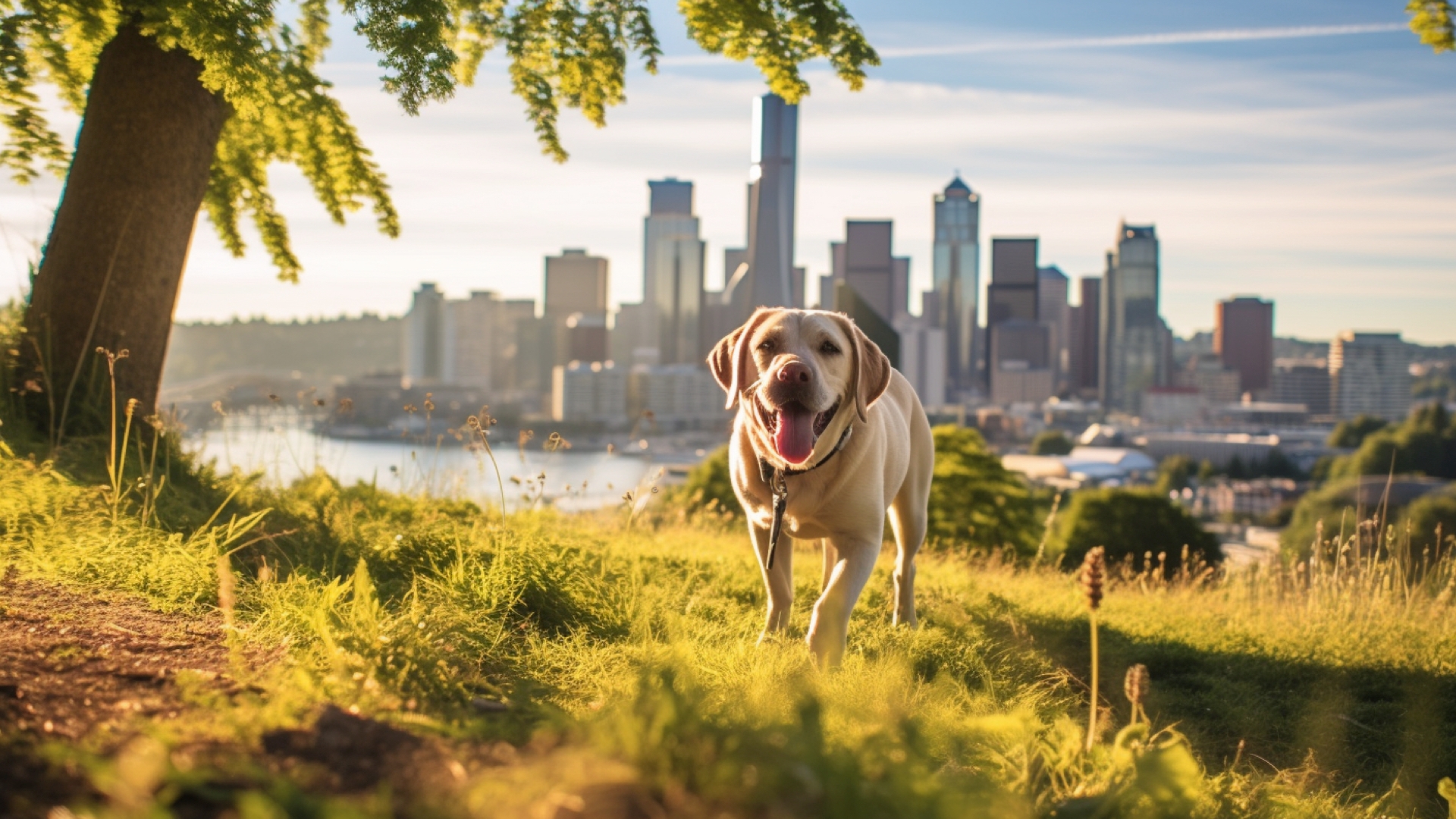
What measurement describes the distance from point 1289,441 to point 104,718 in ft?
511

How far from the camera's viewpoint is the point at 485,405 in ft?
16.3

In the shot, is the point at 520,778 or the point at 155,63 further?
the point at 155,63

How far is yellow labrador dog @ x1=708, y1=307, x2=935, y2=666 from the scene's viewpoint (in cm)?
387

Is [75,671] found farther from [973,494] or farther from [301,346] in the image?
[301,346]

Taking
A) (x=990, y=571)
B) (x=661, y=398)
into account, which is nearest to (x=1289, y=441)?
(x=661, y=398)

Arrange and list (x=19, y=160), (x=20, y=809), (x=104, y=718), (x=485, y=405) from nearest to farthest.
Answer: (x=20, y=809)
(x=104, y=718)
(x=485, y=405)
(x=19, y=160)

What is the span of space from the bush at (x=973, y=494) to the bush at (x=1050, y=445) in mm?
104446

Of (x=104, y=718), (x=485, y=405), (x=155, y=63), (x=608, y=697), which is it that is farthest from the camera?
(x=155, y=63)

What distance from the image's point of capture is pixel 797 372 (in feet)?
12.3

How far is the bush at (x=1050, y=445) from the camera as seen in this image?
428ft

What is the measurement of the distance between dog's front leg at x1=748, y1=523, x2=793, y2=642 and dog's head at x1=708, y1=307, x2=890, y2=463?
55 centimetres

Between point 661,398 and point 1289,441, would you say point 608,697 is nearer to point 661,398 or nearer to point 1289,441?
point 661,398

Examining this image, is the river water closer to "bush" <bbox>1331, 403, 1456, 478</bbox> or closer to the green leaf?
the green leaf

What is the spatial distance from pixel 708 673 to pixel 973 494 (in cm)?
2702
